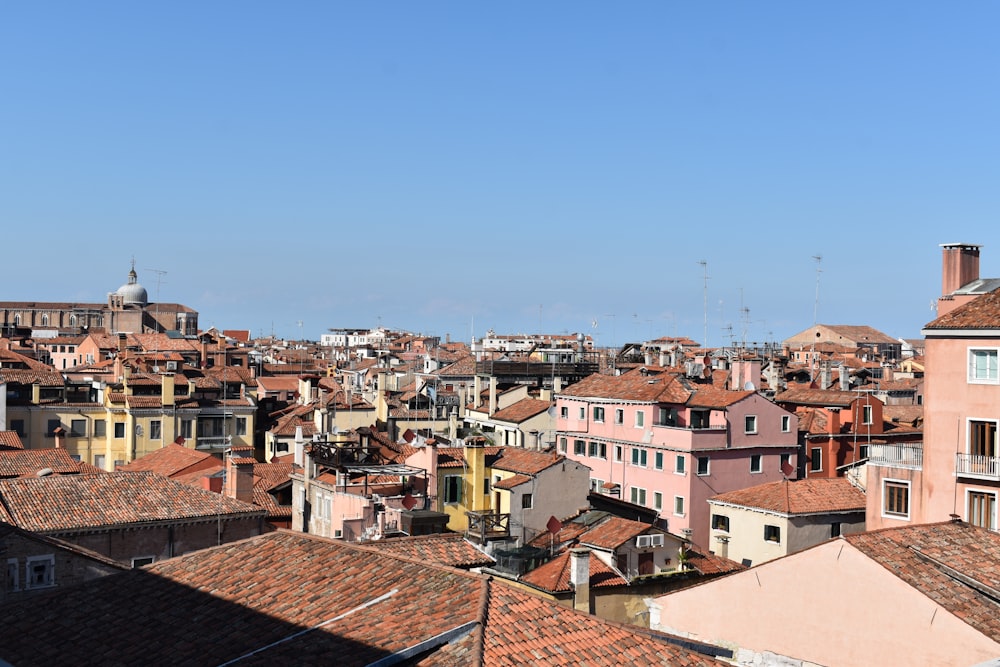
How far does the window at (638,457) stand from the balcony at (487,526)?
1135 centimetres

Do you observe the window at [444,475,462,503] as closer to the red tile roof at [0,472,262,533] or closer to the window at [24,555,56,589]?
the red tile roof at [0,472,262,533]

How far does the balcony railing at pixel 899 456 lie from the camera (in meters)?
25.2

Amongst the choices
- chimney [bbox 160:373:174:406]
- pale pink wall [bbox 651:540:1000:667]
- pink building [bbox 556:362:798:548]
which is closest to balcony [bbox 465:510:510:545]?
pale pink wall [bbox 651:540:1000:667]

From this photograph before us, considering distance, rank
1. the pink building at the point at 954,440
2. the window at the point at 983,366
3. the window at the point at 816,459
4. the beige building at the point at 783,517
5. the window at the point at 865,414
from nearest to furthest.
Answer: the window at the point at 983,366
the pink building at the point at 954,440
the beige building at the point at 783,517
the window at the point at 865,414
the window at the point at 816,459

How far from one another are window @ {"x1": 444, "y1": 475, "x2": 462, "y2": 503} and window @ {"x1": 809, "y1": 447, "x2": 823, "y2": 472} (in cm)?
1572

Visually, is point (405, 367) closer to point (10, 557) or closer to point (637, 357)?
point (637, 357)

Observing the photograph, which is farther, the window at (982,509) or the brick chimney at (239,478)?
the brick chimney at (239,478)

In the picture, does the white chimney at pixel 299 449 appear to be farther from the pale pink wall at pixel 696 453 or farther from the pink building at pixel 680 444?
Result: the pink building at pixel 680 444

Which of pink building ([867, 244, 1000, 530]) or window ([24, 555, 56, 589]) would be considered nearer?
window ([24, 555, 56, 589])

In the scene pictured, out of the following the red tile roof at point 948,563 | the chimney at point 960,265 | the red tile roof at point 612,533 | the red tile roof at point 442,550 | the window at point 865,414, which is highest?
the chimney at point 960,265

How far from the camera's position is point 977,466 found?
23.4m

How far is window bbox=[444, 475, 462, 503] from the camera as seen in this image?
106ft

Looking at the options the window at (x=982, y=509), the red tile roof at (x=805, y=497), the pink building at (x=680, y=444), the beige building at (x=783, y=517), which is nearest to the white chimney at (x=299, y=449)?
the pink building at (x=680, y=444)

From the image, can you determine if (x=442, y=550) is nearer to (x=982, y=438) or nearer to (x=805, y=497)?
(x=982, y=438)
